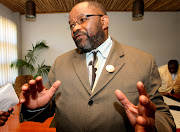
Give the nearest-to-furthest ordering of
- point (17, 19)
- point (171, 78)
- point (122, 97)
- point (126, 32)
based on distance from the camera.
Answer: point (122, 97), point (171, 78), point (17, 19), point (126, 32)

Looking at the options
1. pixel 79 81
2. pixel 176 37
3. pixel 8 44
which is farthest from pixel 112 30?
pixel 79 81

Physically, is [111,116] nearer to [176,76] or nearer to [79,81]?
[79,81]

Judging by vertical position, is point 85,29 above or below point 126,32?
below

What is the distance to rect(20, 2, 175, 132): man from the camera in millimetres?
977

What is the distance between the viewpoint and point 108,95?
1.01m

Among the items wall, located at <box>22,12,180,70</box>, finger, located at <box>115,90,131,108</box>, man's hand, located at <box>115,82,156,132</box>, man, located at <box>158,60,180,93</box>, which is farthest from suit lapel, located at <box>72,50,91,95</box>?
wall, located at <box>22,12,180,70</box>

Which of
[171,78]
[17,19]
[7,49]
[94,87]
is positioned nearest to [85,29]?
[94,87]

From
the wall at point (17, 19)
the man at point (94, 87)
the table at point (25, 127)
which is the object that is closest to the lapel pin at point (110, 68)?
the man at point (94, 87)

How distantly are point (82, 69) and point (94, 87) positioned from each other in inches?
7.5

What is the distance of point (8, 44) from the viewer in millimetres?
4605

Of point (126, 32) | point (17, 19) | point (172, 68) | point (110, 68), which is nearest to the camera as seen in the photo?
point (110, 68)

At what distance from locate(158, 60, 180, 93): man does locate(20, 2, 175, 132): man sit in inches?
111

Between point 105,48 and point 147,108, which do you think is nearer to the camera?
point 147,108

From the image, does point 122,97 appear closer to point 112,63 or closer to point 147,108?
point 147,108
